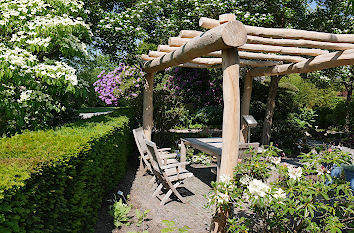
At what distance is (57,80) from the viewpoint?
11.0 feet

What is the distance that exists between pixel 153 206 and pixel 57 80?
2444 mm

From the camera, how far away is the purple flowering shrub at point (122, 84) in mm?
7180

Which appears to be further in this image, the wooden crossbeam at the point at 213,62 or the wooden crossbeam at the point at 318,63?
the wooden crossbeam at the point at 213,62

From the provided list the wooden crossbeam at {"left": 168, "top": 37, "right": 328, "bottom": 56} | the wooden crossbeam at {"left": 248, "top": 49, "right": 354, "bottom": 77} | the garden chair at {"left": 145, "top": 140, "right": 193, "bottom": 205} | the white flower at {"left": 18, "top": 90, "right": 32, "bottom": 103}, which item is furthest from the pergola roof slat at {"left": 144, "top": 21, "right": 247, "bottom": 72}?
the white flower at {"left": 18, "top": 90, "right": 32, "bottom": 103}

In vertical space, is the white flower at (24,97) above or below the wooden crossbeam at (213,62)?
below

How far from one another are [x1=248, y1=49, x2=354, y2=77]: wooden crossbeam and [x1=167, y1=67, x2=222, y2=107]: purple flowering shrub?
17.2 ft

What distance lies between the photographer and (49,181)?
1.99 m

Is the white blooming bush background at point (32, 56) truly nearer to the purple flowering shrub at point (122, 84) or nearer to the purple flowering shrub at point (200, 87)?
the purple flowering shrub at point (122, 84)

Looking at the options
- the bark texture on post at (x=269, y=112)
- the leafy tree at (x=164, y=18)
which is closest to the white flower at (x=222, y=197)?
Answer: the leafy tree at (x=164, y=18)

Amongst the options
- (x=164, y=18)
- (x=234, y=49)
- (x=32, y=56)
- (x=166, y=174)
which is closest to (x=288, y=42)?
(x=234, y=49)

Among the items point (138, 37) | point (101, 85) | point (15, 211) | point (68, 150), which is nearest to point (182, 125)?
point (101, 85)

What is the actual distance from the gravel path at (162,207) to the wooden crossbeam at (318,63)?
2864 mm

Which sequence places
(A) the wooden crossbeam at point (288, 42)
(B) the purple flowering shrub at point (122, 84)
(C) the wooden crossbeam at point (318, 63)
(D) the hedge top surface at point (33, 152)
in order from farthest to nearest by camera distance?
(B) the purple flowering shrub at point (122, 84) < (C) the wooden crossbeam at point (318, 63) < (A) the wooden crossbeam at point (288, 42) < (D) the hedge top surface at point (33, 152)

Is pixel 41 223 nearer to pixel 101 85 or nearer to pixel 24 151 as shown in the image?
pixel 24 151
